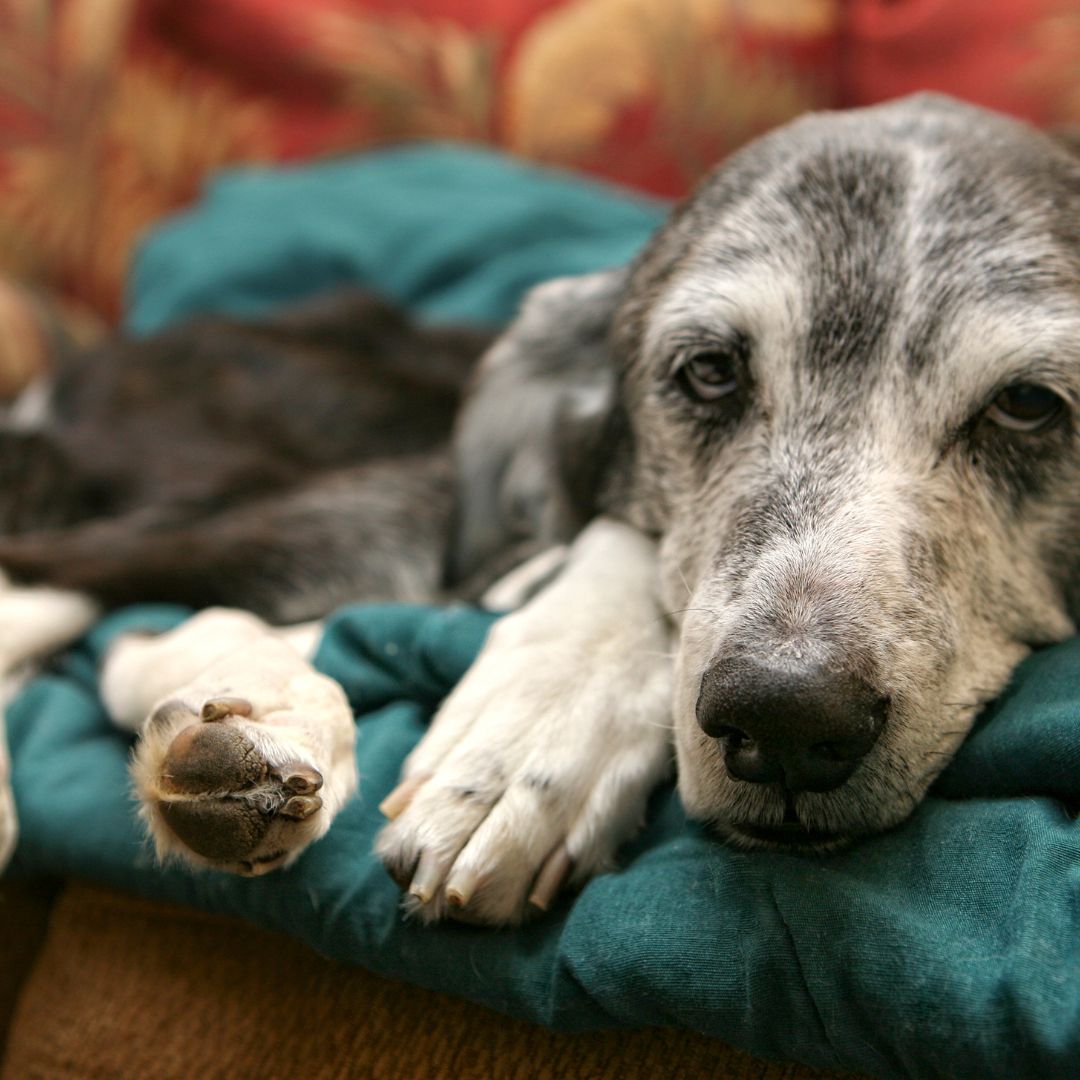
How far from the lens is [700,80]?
128 inches

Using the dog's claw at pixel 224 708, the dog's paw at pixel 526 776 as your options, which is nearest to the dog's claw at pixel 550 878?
the dog's paw at pixel 526 776

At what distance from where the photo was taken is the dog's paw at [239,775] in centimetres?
113

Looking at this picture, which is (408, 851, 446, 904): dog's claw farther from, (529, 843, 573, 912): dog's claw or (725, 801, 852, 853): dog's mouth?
(725, 801, 852, 853): dog's mouth

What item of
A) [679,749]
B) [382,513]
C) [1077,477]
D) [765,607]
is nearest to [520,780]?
[679,749]

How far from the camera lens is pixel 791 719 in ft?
3.37

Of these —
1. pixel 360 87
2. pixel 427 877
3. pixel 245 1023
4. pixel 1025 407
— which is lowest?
pixel 245 1023

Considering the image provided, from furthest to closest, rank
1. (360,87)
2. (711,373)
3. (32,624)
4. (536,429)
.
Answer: (360,87) < (536,429) < (32,624) < (711,373)

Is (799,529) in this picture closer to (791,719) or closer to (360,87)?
(791,719)

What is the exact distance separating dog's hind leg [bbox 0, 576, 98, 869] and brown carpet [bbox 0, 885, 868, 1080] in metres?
0.39

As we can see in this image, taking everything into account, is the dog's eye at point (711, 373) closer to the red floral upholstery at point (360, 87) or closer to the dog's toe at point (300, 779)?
the dog's toe at point (300, 779)

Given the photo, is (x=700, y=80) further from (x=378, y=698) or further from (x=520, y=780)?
(x=520, y=780)

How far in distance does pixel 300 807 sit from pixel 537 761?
9.6 inches

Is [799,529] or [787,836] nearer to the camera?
[787,836]

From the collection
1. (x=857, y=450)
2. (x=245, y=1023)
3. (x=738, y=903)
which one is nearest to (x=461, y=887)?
(x=738, y=903)
